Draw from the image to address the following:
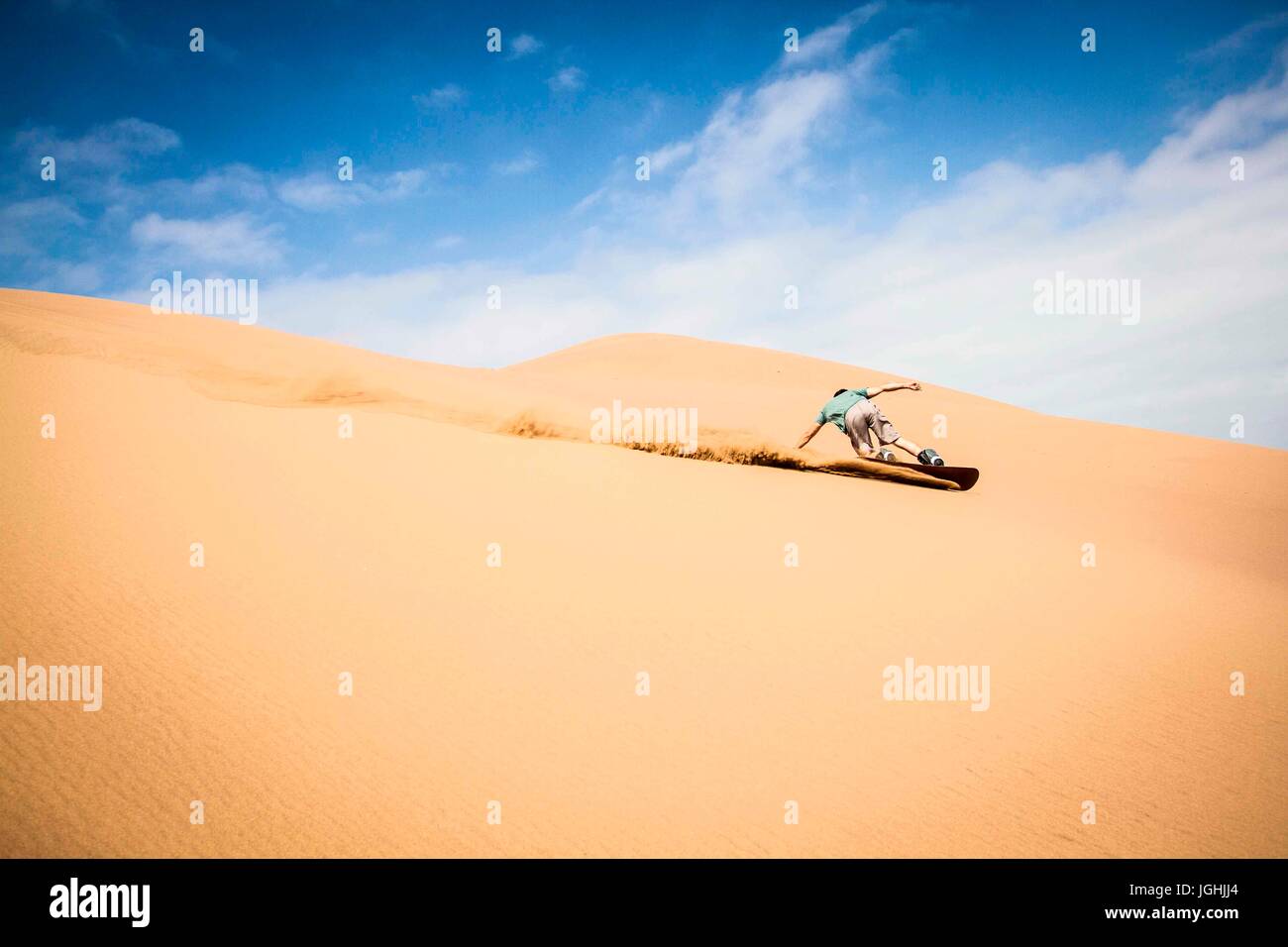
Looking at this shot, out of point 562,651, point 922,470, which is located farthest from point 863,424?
point 562,651

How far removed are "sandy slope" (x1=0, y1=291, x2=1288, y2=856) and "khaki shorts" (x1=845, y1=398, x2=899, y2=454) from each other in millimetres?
1629

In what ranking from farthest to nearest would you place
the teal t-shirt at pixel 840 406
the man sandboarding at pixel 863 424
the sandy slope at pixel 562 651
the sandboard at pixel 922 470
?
the teal t-shirt at pixel 840 406 → the man sandboarding at pixel 863 424 → the sandboard at pixel 922 470 → the sandy slope at pixel 562 651

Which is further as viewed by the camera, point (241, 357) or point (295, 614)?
point (241, 357)

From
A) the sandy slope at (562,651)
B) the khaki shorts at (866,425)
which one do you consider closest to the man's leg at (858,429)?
the khaki shorts at (866,425)

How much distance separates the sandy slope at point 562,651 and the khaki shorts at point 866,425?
1629 millimetres

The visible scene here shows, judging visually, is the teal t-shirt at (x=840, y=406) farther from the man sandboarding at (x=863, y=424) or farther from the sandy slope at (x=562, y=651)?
the sandy slope at (x=562, y=651)

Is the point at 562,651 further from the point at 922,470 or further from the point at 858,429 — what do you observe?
the point at 922,470

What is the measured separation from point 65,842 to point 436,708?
1552 mm

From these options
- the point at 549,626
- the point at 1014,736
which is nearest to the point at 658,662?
the point at 549,626

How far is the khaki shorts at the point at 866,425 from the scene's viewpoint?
33.8ft

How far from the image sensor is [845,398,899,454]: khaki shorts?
10.3 metres

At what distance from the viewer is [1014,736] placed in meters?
3.83
